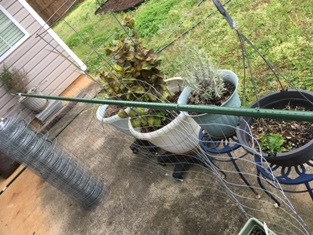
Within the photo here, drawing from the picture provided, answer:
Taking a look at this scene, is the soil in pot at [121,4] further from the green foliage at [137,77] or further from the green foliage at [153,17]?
the green foliage at [137,77]

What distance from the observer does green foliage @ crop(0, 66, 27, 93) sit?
16.3 feet

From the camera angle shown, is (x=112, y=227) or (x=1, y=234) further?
(x=1, y=234)

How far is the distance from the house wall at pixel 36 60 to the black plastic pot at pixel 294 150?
3.84m

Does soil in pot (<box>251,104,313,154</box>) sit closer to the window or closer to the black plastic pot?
the black plastic pot

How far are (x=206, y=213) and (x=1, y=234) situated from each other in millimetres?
2514

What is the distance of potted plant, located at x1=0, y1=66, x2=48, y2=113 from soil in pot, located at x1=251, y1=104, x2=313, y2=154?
416cm

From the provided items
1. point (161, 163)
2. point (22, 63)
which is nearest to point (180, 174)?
point (161, 163)

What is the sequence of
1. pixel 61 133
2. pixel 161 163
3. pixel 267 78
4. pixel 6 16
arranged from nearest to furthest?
pixel 161 163 < pixel 267 78 < pixel 61 133 < pixel 6 16

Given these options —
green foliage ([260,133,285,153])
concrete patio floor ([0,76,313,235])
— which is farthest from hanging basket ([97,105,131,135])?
green foliage ([260,133,285,153])

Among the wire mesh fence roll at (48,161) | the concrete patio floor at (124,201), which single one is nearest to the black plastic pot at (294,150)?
the concrete patio floor at (124,201)

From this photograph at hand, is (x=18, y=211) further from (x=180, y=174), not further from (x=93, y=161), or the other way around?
(x=180, y=174)

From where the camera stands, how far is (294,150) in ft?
5.35

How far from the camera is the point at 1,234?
3.50 m

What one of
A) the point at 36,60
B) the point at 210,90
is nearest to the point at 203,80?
the point at 210,90
